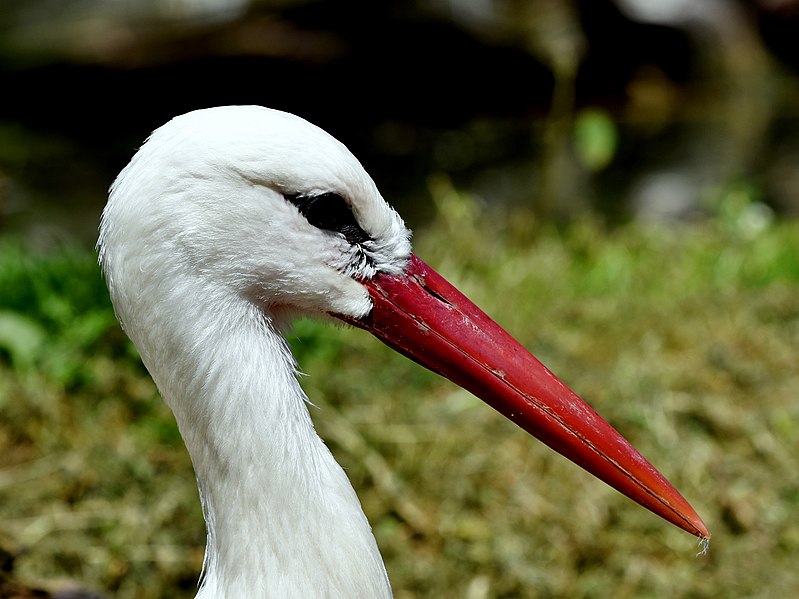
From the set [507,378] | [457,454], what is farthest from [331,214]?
[457,454]

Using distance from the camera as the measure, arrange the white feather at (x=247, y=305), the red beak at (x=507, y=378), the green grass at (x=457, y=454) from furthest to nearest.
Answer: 1. the green grass at (x=457, y=454)
2. the red beak at (x=507, y=378)
3. the white feather at (x=247, y=305)

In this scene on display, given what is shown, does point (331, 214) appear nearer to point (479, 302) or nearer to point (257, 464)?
point (257, 464)

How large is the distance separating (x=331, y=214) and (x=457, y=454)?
5.90ft

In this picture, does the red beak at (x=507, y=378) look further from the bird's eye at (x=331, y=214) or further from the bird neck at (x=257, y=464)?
the bird neck at (x=257, y=464)

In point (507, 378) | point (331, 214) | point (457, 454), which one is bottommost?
point (457, 454)

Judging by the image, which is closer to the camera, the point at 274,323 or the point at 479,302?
the point at 274,323

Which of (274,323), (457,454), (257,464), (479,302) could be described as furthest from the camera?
(479,302)

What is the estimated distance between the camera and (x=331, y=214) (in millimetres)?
1712

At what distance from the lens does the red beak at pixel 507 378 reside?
1788 millimetres

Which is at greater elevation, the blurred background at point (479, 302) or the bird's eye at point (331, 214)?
the bird's eye at point (331, 214)

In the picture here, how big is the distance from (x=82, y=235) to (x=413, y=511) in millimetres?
4124

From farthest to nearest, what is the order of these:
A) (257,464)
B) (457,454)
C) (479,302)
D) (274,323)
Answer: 1. (479,302)
2. (457,454)
3. (274,323)
4. (257,464)

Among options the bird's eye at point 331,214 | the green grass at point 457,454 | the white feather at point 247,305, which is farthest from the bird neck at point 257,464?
the green grass at point 457,454

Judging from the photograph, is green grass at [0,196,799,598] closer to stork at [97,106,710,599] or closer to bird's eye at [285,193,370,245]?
stork at [97,106,710,599]
